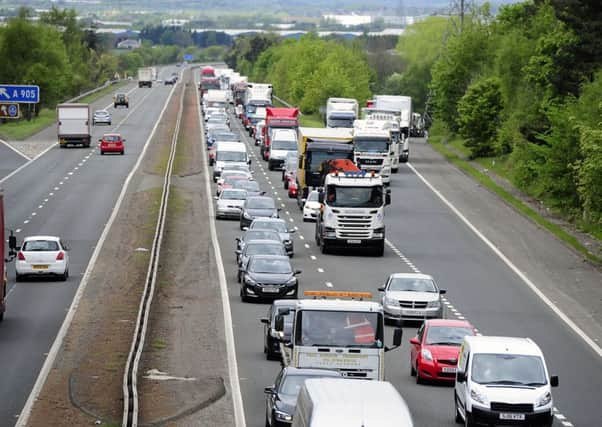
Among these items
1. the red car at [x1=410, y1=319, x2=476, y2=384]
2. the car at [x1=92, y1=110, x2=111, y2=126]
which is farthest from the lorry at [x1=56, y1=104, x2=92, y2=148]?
the red car at [x1=410, y1=319, x2=476, y2=384]

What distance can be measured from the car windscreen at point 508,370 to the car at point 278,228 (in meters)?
26.1

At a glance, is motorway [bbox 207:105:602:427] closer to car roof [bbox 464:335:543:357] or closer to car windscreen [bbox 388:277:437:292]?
car windscreen [bbox 388:277:437:292]

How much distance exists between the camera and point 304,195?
2653 inches

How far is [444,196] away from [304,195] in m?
11.4

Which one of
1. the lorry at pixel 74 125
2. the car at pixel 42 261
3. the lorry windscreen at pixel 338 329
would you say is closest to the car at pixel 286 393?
the lorry windscreen at pixel 338 329

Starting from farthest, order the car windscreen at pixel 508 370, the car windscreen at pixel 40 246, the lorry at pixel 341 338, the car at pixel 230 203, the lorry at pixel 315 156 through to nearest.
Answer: the lorry at pixel 315 156, the car at pixel 230 203, the car windscreen at pixel 40 246, the lorry at pixel 341 338, the car windscreen at pixel 508 370

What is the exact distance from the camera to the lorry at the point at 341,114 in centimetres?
11031

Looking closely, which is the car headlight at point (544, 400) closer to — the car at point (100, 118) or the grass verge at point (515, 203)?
the grass verge at point (515, 203)

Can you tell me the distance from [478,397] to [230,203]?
40.0 m

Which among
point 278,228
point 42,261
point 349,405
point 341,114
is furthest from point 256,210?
point 341,114

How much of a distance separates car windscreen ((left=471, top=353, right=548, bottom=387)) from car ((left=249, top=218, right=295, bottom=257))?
85.5ft

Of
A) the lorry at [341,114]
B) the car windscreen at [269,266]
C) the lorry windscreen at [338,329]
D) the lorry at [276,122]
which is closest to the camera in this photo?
the lorry windscreen at [338,329]

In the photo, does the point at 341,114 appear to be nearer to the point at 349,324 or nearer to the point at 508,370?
the point at 349,324

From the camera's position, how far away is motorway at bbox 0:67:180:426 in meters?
32.8
